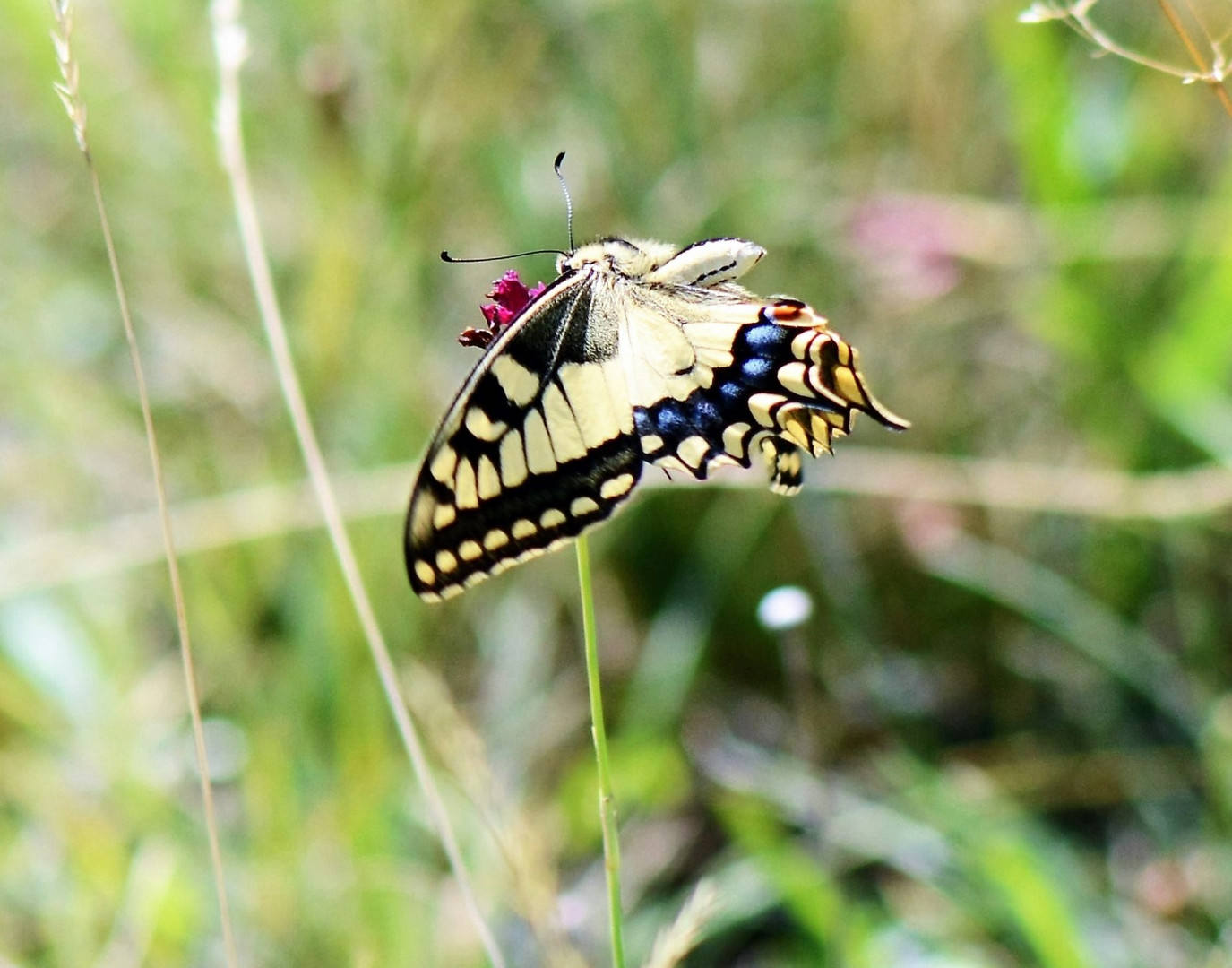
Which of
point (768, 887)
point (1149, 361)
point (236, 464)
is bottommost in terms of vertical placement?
point (768, 887)

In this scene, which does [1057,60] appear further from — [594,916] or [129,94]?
[129,94]

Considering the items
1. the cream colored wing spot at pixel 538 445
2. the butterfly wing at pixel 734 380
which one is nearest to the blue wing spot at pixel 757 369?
the butterfly wing at pixel 734 380

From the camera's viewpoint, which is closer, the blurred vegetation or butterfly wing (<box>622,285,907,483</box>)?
butterfly wing (<box>622,285,907,483</box>)

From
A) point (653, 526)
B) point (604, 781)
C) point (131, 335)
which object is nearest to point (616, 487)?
point (604, 781)

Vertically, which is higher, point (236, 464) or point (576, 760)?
point (236, 464)

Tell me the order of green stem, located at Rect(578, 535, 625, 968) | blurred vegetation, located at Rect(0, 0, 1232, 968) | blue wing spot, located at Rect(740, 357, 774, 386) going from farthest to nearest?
blurred vegetation, located at Rect(0, 0, 1232, 968), blue wing spot, located at Rect(740, 357, 774, 386), green stem, located at Rect(578, 535, 625, 968)

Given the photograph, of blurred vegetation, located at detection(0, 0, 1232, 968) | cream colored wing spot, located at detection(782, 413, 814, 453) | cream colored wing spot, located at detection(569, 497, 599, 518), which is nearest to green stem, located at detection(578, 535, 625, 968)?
cream colored wing spot, located at detection(569, 497, 599, 518)

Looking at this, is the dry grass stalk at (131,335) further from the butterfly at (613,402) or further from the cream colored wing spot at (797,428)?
the cream colored wing spot at (797,428)

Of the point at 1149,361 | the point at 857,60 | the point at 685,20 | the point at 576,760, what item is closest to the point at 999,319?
the point at 1149,361

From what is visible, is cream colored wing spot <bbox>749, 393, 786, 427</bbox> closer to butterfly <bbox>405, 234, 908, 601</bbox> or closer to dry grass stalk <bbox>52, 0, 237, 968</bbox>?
butterfly <bbox>405, 234, 908, 601</bbox>
